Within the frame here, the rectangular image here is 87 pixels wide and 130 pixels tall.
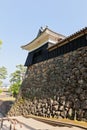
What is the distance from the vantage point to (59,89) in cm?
1029

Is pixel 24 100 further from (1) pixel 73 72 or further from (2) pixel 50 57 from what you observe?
(1) pixel 73 72

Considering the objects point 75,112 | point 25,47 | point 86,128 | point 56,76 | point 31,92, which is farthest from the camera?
point 25,47

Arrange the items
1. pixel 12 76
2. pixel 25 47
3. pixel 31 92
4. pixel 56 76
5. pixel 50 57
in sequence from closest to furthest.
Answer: pixel 56 76
pixel 50 57
pixel 31 92
pixel 25 47
pixel 12 76

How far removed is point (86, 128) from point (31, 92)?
7880 millimetres

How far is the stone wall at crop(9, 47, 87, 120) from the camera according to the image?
28.1ft

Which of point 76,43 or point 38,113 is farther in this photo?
point 38,113

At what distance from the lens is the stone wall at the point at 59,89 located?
8573 mm

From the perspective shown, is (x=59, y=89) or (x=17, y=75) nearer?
(x=59, y=89)

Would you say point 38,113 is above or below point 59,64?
below

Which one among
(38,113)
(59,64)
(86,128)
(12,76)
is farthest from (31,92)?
(12,76)

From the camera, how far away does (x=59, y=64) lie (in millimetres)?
11391

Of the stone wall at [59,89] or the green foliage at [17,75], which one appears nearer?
the stone wall at [59,89]

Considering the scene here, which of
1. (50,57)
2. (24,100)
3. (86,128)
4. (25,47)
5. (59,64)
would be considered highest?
(25,47)

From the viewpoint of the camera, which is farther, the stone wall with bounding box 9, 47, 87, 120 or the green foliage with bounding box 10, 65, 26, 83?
the green foliage with bounding box 10, 65, 26, 83
